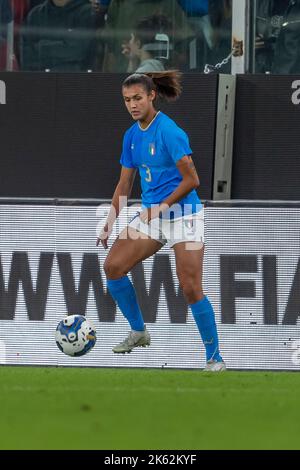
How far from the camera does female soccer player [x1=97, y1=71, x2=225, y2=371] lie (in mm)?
10859

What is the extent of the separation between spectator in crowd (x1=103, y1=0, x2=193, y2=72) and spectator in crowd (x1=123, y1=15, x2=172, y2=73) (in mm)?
46

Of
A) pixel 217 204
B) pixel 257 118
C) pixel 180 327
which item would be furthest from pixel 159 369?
pixel 257 118

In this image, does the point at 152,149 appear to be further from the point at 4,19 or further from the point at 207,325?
the point at 4,19

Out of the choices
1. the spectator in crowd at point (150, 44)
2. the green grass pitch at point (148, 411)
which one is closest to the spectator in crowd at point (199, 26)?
the spectator in crowd at point (150, 44)

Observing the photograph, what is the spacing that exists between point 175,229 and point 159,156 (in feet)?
1.94

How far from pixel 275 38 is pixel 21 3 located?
2.29m

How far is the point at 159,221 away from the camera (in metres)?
10.9

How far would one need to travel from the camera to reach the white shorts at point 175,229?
429 inches

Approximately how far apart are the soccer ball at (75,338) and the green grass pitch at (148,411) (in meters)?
0.30

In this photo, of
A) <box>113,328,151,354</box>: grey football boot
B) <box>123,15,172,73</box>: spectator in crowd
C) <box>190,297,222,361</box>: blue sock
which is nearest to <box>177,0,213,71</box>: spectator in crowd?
<box>123,15,172,73</box>: spectator in crowd

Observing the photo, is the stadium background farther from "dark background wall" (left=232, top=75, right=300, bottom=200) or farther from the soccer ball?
the soccer ball

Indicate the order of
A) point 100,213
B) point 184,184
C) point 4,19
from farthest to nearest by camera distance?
point 4,19
point 100,213
point 184,184

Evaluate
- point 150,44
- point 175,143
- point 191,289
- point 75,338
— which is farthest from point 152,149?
point 150,44

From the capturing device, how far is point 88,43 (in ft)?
41.7
